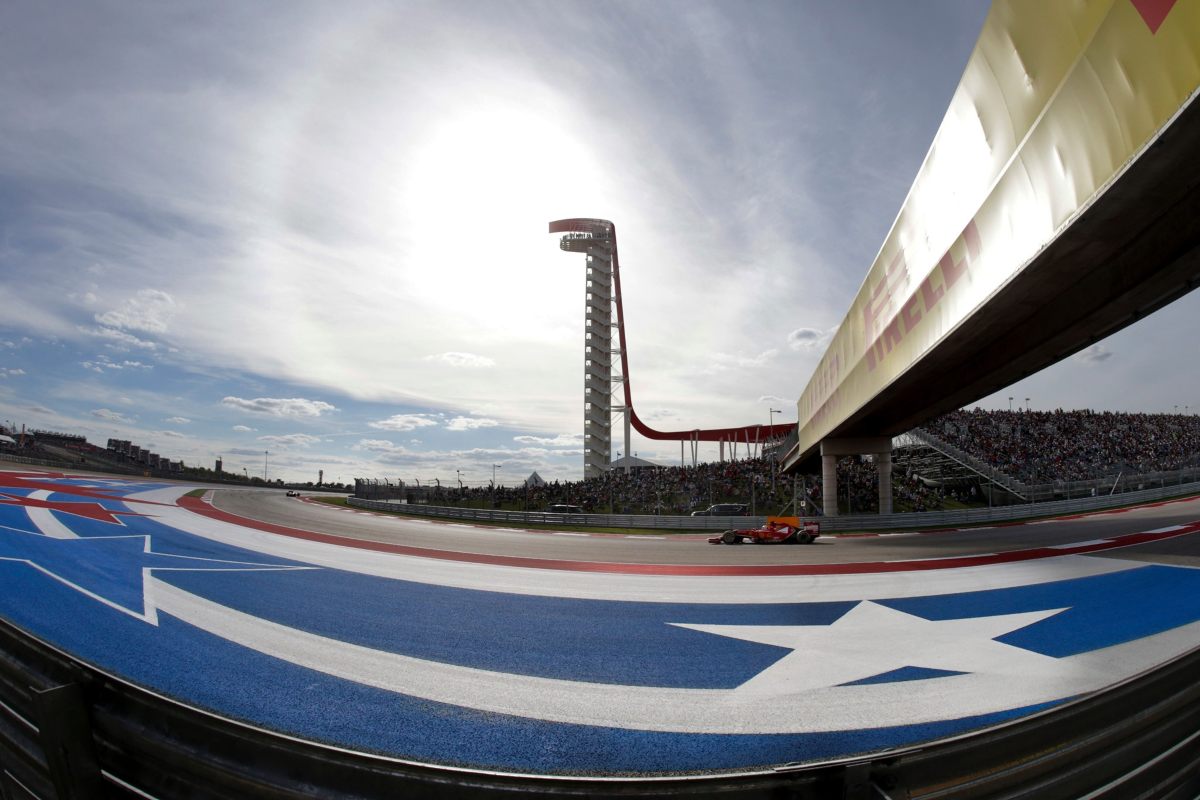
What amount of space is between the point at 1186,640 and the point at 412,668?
26.2ft

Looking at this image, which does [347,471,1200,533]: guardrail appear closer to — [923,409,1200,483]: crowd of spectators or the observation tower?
[923,409,1200,483]: crowd of spectators

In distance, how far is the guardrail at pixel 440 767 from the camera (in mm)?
1814

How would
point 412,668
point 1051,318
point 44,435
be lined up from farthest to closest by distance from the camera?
1. point 44,435
2. point 1051,318
3. point 412,668

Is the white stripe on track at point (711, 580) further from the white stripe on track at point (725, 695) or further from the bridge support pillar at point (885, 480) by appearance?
the bridge support pillar at point (885, 480)

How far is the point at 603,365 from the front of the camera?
5731cm

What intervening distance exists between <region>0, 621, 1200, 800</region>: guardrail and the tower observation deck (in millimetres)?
52421

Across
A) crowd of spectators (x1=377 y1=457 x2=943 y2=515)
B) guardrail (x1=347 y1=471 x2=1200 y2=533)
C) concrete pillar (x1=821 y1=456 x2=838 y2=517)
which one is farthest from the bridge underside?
crowd of spectators (x1=377 y1=457 x2=943 y2=515)

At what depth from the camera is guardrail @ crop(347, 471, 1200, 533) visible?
22.1 m

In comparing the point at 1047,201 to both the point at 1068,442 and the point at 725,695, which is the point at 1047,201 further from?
the point at 1068,442

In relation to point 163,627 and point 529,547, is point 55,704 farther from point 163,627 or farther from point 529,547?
point 529,547

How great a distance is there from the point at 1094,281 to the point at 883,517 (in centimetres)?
1344

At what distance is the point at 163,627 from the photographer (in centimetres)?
593

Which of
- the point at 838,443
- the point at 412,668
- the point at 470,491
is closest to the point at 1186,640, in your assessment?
the point at 412,668

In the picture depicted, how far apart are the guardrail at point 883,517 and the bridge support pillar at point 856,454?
216 centimetres
